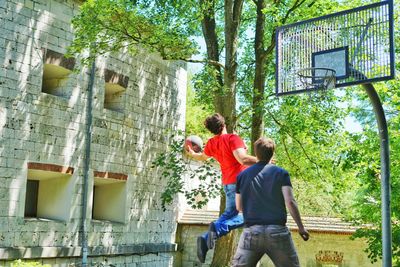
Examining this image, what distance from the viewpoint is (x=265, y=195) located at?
5523 millimetres

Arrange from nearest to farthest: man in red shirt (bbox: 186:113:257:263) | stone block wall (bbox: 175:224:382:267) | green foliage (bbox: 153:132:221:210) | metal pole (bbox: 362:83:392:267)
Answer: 1. man in red shirt (bbox: 186:113:257:263)
2. metal pole (bbox: 362:83:392:267)
3. green foliage (bbox: 153:132:221:210)
4. stone block wall (bbox: 175:224:382:267)

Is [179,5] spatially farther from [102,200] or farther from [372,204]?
[372,204]

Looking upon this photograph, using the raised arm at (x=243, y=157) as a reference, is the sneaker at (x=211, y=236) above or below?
below

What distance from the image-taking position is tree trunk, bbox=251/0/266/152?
47.3 feet

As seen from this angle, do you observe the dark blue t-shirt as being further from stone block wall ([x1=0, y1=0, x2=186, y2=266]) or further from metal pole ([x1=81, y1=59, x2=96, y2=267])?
metal pole ([x1=81, y1=59, x2=96, y2=267])

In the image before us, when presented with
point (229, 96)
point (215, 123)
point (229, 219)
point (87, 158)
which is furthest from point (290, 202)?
point (87, 158)

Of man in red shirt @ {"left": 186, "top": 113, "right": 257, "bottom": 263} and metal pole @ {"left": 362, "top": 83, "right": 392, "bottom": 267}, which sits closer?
man in red shirt @ {"left": 186, "top": 113, "right": 257, "bottom": 263}

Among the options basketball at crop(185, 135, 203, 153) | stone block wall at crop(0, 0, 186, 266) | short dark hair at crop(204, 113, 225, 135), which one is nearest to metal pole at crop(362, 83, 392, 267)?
short dark hair at crop(204, 113, 225, 135)

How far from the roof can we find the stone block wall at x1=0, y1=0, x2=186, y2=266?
0.78m

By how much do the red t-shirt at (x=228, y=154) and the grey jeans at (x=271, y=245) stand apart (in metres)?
1.13

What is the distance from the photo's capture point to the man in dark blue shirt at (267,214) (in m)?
5.44

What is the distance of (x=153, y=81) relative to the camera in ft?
53.3

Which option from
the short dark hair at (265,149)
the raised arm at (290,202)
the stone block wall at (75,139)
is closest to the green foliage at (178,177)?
the stone block wall at (75,139)

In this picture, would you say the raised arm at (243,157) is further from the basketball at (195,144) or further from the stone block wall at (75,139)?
the stone block wall at (75,139)
